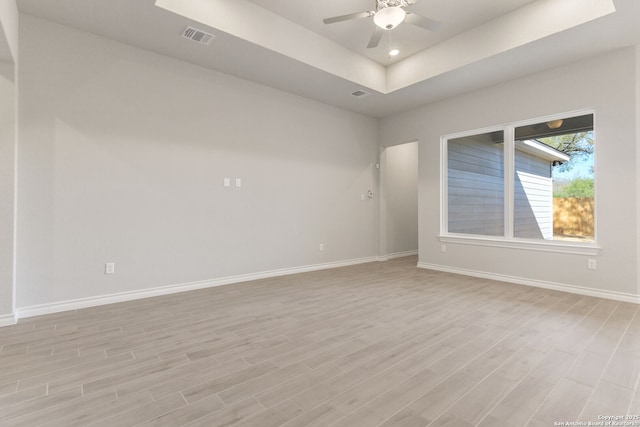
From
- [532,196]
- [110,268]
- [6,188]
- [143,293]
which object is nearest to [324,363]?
[143,293]

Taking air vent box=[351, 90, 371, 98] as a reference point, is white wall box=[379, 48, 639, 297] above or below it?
below

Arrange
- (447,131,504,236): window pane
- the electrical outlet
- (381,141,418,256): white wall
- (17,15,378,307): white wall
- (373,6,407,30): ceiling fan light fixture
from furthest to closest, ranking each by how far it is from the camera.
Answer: (381,141,418,256): white wall
(447,131,504,236): window pane
the electrical outlet
(17,15,378,307): white wall
(373,6,407,30): ceiling fan light fixture

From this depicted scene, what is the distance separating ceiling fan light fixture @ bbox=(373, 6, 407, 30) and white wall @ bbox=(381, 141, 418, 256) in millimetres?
3832

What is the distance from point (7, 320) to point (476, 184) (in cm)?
637

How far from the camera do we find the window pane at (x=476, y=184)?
4883 millimetres

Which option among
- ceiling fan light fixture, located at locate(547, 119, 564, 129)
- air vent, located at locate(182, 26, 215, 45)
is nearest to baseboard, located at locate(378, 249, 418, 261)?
ceiling fan light fixture, located at locate(547, 119, 564, 129)

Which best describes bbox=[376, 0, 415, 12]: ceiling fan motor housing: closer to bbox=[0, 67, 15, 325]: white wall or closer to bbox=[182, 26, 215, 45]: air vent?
bbox=[182, 26, 215, 45]: air vent

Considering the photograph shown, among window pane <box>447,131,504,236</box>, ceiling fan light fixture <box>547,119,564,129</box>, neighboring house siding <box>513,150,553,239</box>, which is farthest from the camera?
window pane <box>447,131,504,236</box>

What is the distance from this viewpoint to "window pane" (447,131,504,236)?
16.0 ft

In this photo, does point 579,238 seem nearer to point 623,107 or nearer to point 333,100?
point 623,107

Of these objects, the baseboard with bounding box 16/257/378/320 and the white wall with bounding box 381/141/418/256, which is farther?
the white wall with bounding box 381/141/418/256

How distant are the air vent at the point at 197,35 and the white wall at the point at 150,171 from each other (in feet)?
2.16

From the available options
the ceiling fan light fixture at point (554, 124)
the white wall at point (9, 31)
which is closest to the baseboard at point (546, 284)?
the ceiling fan light fixture at point (554, 124)

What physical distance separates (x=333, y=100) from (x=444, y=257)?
3.39 m
